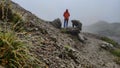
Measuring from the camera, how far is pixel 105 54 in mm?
35875

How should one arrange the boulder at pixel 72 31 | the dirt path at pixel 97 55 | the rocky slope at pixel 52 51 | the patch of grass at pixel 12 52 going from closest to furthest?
1. the patch of grass at pixel 12 52
2. the rocky slope at pixel 52 51
3. the dirt path at pixel 97 55
4. the boulder at pixel 72 31

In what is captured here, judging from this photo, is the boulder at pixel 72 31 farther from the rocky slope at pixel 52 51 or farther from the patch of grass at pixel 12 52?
the patch of grass at pixel 12 52

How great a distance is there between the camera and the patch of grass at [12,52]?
15805mm

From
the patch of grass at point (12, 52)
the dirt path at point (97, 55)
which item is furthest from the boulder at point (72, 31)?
the patch of grass at point (12, 52)

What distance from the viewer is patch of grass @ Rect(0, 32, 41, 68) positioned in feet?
51.9

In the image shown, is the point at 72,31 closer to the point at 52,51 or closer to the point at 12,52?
the point at 52,51

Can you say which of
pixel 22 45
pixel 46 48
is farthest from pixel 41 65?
pixel 46 48

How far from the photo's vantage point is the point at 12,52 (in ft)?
52.5

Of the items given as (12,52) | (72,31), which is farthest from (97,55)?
(12,52)

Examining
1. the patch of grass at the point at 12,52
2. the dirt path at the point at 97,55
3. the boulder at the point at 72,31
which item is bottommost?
the dirt path at the point at 97,55

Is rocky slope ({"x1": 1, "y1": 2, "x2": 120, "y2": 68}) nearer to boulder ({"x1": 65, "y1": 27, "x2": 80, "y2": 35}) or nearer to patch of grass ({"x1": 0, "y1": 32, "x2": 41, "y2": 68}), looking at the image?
patch of grass ({"x1": 0, "y1": 32, "x2": 41, "y2": 68})

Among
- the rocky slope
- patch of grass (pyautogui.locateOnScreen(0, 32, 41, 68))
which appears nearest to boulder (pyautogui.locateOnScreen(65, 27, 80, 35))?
the rocky slope

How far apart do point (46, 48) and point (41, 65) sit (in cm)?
380

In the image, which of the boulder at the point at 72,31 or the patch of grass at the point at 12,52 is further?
the boulder at the point at 72,31
